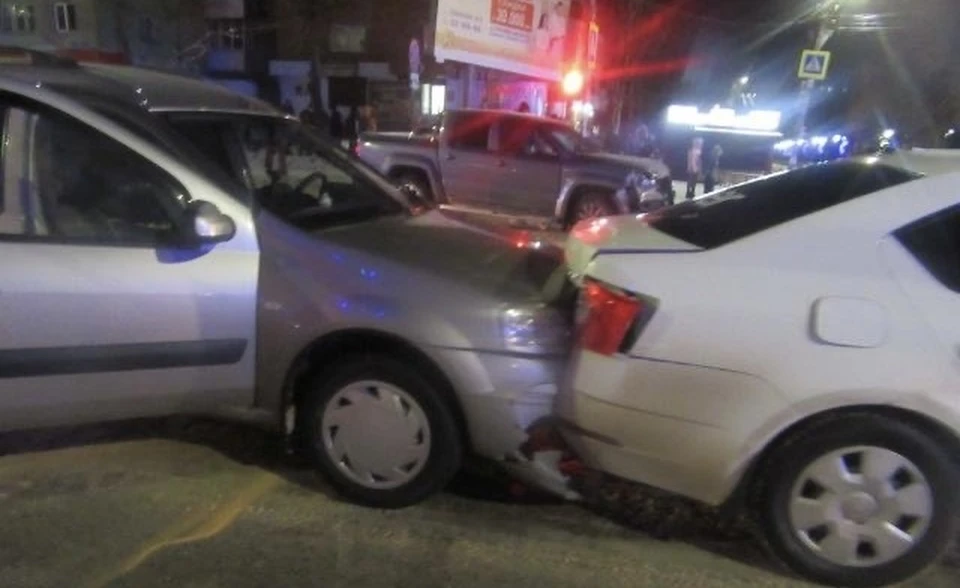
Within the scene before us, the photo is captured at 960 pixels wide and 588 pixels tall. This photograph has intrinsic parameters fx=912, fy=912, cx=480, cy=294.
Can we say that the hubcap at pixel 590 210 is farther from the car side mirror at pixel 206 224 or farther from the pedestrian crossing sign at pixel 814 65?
the car side mirror at pixel 206 224

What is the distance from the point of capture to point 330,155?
470 cm

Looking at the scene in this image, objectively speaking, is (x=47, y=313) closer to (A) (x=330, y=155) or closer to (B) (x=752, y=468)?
(A) (x=330, y=155)

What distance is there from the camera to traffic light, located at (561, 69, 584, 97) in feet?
68.8

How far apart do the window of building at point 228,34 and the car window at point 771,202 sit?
133ft

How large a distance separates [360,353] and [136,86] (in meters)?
1.62

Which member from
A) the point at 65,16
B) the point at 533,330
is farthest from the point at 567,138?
the point at 65,16

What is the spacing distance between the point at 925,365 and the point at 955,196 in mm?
609

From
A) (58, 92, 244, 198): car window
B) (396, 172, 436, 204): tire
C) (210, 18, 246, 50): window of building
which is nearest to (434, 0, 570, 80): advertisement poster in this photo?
(396, 172, 436, 204): tire

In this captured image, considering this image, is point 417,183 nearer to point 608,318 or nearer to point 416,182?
point 416,182

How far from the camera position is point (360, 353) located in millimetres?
3609

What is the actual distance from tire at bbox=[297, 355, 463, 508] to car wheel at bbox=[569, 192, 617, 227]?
30.5ft

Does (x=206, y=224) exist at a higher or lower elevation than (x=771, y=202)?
lower

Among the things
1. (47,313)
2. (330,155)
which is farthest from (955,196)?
(47,313)

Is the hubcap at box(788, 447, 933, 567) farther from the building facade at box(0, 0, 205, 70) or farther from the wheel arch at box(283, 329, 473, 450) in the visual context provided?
the building facade at box(0, 0, 205, 70)
